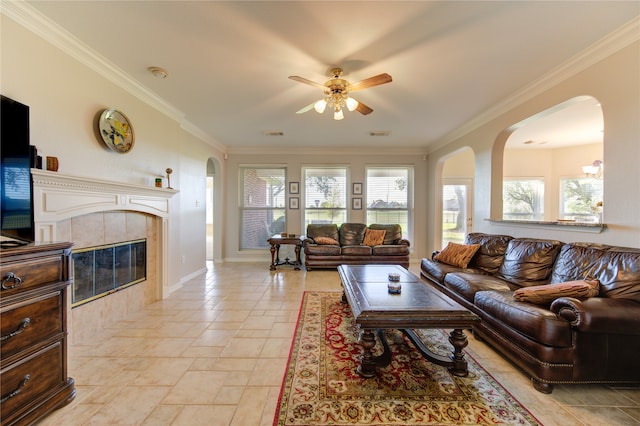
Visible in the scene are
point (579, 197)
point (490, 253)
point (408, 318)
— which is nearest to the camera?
point (408, 318)

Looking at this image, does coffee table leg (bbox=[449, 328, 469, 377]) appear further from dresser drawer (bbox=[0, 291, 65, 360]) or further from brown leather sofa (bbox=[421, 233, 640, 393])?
dresser drawer (bbox=[0, 291, 65, 360])

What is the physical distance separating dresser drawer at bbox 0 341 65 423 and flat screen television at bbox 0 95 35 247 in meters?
0.67

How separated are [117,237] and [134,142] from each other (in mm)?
1126

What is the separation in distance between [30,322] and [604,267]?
400 centimetres

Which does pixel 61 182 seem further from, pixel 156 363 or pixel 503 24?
pixel 503 24

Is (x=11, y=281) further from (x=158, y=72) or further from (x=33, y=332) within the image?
(x=158, y=72)

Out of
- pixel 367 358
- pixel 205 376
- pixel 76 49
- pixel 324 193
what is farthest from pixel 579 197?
pixel 76 49

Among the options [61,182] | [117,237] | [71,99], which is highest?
[71,99]

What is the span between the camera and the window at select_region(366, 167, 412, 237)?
612cm

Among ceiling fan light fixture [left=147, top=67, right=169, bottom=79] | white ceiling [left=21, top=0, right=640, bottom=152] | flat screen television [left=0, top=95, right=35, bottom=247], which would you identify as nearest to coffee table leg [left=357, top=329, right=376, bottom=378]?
flat screen television [left=0, top=95, right=35, bottom=247]

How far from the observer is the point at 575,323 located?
163cm

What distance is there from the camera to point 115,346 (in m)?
2.26

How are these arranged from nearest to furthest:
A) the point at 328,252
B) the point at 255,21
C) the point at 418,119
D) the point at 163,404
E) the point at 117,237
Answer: the point at 163,404, the point at 255,21, the point at 117,237, the point at 418,119, the point at 328,252

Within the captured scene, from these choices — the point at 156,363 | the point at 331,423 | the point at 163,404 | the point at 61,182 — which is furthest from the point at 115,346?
the point at 331,423
